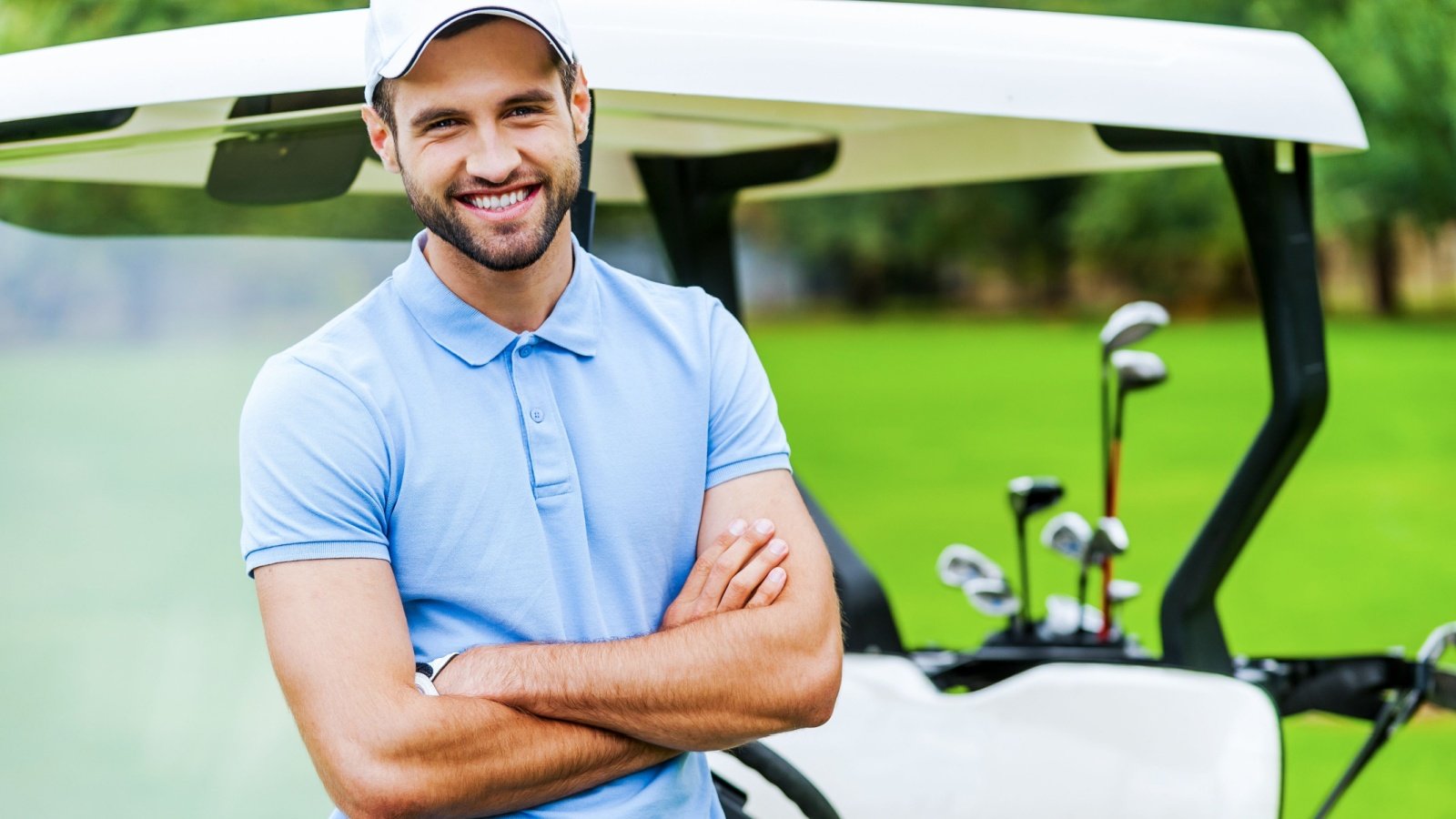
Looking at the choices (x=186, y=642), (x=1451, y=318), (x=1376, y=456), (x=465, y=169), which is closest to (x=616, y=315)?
(x=465, y=169)

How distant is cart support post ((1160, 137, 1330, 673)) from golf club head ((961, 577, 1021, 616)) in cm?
51

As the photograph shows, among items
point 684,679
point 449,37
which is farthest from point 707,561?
point 449,37

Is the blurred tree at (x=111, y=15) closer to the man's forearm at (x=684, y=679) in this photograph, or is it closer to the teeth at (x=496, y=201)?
the teeth at (x=496, y=201)

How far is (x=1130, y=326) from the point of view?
3037 mm

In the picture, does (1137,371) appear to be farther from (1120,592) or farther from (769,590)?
(769,590)

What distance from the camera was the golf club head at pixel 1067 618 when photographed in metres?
3.19

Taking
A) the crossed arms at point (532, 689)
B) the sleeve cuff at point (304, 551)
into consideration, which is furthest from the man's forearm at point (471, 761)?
the sleeve cuff at point (304, 551)

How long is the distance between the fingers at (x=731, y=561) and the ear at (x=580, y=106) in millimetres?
446

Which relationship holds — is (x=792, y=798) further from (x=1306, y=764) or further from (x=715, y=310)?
(x=1306, y=764)

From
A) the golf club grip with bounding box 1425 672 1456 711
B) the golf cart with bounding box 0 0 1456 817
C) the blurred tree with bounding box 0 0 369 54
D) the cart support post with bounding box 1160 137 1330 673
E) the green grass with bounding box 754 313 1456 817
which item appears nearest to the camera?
the golf cart with bounding box 0 0 1456 817

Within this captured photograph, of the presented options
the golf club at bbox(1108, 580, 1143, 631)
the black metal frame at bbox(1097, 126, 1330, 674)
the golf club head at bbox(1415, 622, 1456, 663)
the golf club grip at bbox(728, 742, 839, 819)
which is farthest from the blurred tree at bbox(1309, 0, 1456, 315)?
the golf club grip at bbox(728, 742, 839, 819)

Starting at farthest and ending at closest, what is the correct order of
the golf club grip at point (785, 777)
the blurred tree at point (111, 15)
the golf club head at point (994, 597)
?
the blurred tree at point (111, 15) < the golf club head at point (994, 597) < the golf club grip at point (785, 777)

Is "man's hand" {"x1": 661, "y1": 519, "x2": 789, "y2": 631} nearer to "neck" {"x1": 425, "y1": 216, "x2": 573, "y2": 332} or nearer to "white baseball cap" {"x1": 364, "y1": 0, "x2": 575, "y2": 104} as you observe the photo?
"neck" {"x1": 425, "y1": 216, "x2": 573, "y2": 332}

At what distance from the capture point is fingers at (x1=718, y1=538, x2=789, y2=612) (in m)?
1.63
